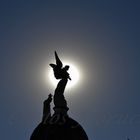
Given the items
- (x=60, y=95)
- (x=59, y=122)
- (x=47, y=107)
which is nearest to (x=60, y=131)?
(x=59, y=122)

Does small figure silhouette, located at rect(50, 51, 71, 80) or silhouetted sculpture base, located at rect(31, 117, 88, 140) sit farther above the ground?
small figure silhouette, located at rect(50, 51, 71, 80)

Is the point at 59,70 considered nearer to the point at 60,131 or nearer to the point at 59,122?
the point at 59,122

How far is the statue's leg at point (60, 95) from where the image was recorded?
32281 mm

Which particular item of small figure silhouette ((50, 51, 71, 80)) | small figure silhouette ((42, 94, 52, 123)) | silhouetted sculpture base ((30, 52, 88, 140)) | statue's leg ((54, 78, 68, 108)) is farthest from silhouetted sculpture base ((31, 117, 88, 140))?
small figure silhouette ((50, 51, 71, 80))

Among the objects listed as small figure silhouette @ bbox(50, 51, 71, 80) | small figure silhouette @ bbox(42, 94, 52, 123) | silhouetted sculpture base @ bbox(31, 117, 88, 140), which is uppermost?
small figure silhouette @ bbox(50, 51, 71, 80)

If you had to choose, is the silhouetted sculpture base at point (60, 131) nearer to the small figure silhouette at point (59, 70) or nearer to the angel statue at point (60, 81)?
the angel statue at point (60, 81)

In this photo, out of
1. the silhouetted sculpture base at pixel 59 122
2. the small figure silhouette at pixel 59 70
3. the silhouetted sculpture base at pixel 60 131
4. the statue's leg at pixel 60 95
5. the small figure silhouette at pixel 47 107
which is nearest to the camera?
the silhouetted sculpture base at pixel 60 131

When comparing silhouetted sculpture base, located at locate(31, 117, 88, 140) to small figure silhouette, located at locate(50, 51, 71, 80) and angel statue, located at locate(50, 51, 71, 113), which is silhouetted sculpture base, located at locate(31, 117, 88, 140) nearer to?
angel statue, located at locate(50, 51, 71, 113)

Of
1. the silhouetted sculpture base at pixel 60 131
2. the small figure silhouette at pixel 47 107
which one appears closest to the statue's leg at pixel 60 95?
the small figure silhouette at pixel 47 107

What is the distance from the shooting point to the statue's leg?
32281mm

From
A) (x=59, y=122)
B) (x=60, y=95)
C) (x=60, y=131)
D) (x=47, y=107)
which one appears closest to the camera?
(x=60, y=131)

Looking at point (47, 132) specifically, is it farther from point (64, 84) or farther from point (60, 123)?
point (64, 84)

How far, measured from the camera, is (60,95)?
3278cm

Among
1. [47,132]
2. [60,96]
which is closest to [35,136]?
[47,132]
